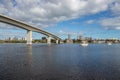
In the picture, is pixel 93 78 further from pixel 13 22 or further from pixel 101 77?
pixel 13 22

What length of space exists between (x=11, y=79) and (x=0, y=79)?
143 centimetres

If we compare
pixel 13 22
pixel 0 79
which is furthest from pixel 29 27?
pixel 0 79

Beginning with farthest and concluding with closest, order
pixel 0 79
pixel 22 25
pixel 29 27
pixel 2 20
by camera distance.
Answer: pixel 29 27, pixel 22 25, pixel 2 20, pixel 0 79

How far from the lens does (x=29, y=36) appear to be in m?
142

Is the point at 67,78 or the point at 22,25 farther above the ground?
the point at 22,25

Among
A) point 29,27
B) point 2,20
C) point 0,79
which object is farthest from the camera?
point 29,27

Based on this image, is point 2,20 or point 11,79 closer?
point 11,79

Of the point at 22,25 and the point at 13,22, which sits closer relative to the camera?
the point at 13,22

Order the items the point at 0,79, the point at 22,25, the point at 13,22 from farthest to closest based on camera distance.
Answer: the point at 22,25
the point at 13,22
the point at 0,79

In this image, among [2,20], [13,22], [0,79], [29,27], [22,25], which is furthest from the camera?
[29,27]

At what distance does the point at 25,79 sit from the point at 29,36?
4860 inches

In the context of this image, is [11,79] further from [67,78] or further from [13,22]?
[13,22]

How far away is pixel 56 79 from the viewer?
20.6 meters

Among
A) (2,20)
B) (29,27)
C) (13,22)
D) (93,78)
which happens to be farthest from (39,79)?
(29,27)
